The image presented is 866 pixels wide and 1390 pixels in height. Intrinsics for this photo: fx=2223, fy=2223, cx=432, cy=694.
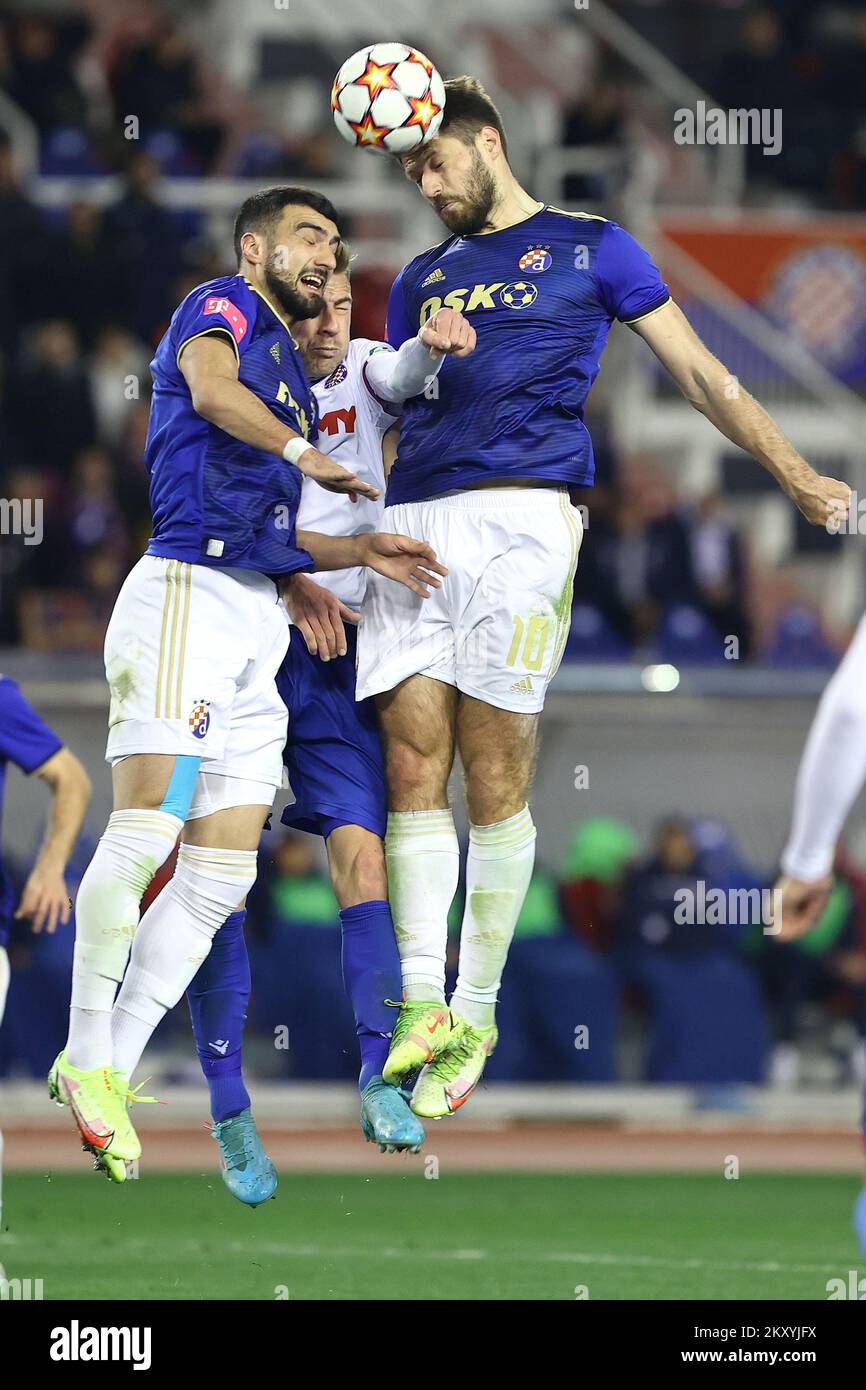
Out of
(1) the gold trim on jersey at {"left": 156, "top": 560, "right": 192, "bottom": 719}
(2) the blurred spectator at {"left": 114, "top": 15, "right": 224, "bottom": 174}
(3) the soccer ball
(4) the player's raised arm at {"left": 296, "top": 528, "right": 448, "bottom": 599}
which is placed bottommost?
(1) the gold trim on jersey at {"left": 156, "top": 560, "right": 192, "bottom": 719}

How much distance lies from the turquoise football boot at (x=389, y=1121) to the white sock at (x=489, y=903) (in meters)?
0.54

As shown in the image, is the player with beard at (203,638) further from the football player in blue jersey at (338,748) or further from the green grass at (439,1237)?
the green grass at (439,1237)

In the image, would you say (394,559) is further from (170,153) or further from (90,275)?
(170,153)

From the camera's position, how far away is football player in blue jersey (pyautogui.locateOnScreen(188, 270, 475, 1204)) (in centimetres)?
723

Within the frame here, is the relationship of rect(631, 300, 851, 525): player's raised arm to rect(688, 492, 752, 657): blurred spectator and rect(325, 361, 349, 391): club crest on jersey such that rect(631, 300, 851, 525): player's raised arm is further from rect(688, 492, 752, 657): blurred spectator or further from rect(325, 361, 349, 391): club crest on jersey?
rect(688, 492, 752, 657): blurred spectator

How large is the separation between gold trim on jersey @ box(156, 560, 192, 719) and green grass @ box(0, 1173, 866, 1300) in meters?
2.17

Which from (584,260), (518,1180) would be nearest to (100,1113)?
(584,260)

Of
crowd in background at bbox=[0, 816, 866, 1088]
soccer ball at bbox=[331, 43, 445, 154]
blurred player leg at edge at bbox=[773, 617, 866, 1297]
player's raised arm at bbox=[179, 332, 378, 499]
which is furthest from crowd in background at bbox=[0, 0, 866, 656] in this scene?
blurred player leg at edge at bbox=[773, 617, 866, 1297]

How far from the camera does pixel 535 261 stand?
24.0ft

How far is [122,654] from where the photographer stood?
22.9 ft

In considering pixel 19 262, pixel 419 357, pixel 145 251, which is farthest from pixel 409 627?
pixel 19 262

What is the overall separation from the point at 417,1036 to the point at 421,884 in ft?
1.79

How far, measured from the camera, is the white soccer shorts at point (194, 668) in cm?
688

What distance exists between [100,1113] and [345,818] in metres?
1.29
